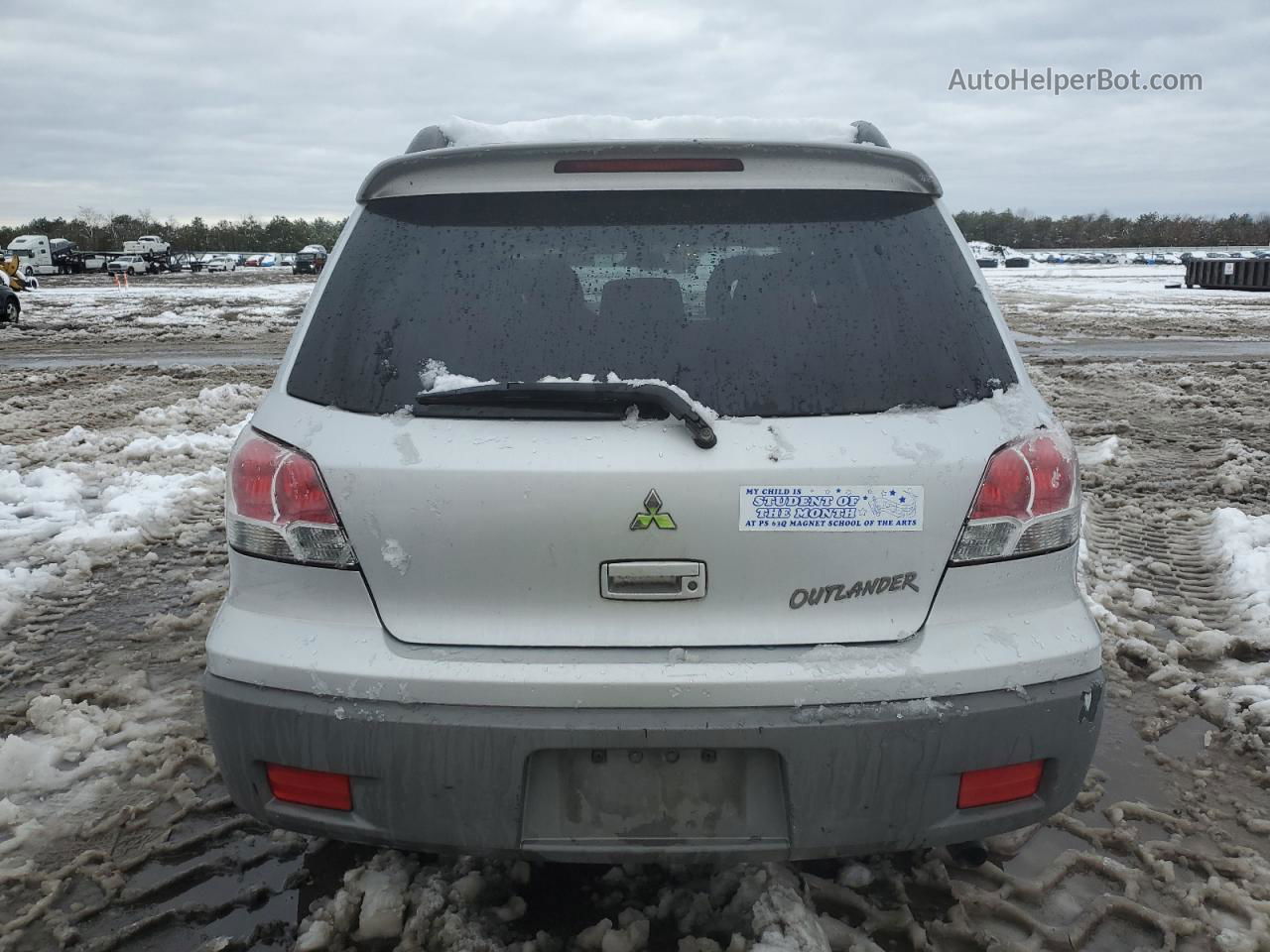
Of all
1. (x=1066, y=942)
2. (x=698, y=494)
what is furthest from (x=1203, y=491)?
(x=698, y=494)

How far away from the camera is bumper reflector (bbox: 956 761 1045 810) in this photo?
187cm

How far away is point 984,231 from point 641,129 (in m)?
111

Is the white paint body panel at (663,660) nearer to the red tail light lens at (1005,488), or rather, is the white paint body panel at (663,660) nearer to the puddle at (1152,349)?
the red tail light lens at (1005,488)

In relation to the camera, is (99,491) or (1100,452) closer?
(99,491)

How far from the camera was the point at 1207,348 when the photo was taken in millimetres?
14609

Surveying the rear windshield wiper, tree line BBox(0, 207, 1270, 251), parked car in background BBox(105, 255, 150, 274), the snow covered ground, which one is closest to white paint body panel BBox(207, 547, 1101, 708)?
the rear windshield wiper

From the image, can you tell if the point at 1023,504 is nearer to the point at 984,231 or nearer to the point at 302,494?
the point at 302,494

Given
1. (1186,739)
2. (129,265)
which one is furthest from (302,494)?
(129,265)

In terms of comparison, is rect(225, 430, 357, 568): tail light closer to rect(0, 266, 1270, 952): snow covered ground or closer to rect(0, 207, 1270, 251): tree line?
rect(0, 266, 1270, 952): snow covered ground

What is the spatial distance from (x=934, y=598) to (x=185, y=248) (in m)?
116

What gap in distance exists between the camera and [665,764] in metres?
1.83

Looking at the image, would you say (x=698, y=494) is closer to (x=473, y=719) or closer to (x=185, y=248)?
(x=473, y=719)

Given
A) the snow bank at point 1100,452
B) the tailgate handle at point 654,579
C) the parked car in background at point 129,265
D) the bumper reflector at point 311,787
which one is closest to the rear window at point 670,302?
the tailgate handle at point 654,579

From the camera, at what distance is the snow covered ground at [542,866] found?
223 cm
